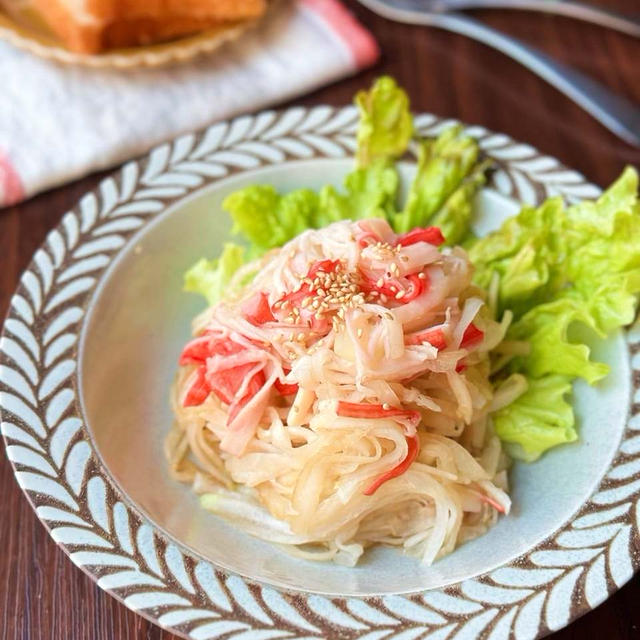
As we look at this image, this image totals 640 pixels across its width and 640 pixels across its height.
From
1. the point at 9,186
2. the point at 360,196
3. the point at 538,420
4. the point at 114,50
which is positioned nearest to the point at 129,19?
the point at 114,50

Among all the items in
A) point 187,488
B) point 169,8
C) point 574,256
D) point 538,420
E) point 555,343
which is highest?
point 169,8

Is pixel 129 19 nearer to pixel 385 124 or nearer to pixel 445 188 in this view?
pixel 385 124

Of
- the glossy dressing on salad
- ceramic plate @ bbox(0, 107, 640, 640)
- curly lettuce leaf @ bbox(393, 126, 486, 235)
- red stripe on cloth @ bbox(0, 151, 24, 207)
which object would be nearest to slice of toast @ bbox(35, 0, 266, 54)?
red stripe on cloth @ bbox(0, 151, 24, 207)

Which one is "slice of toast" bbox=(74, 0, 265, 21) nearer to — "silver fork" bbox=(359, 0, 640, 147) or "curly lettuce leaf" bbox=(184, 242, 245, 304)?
A: "silver fork" bbox=(359, 0, 640, 147)

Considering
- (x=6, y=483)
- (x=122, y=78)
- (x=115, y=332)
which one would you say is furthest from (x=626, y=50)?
(x=6, y=483)

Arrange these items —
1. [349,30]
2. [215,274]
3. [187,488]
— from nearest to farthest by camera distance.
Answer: [187,488]
[215,274]
[349,30]

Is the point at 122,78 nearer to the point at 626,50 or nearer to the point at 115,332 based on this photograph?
the point at 115,332

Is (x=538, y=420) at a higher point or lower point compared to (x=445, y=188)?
lower
